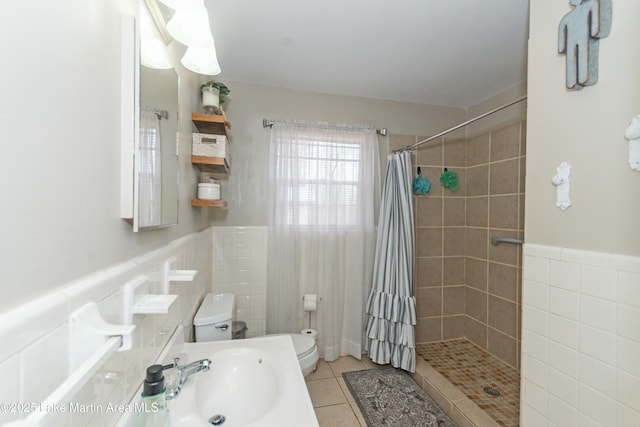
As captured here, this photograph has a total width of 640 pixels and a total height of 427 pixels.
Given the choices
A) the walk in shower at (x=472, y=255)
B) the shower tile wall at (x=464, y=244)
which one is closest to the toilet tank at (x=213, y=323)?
the walk in shower at (x=472, y=255)

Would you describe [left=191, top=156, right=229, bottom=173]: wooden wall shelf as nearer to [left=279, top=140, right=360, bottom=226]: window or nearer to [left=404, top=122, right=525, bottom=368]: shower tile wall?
[left=279, top=140, right=360, bottom=226]: window

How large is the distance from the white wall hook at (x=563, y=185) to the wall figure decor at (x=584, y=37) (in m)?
0.28

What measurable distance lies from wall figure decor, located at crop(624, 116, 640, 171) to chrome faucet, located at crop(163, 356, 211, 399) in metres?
1.50

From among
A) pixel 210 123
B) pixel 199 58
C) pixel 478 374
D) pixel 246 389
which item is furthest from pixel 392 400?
pixel 199 58

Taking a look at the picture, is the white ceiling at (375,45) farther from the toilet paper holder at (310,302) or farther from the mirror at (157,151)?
the toilet paper holder at (310,302)

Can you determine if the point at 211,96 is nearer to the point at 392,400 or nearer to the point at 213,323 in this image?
the point at 213,323

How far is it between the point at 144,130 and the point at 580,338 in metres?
1.54

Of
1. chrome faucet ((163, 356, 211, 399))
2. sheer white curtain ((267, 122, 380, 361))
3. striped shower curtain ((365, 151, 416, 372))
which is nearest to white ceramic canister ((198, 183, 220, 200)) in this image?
sheer white curtain ((267, 122, 380, 361))

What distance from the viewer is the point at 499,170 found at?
233 centimetres

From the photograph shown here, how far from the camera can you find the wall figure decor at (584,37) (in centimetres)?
89

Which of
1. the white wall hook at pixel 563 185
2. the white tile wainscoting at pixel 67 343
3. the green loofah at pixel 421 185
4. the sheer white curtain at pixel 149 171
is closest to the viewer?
the white tile wainscoting at pixel 67 343

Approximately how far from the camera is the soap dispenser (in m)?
0.60

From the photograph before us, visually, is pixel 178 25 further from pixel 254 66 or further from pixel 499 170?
pixel 499 170

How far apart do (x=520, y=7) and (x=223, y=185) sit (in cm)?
212
